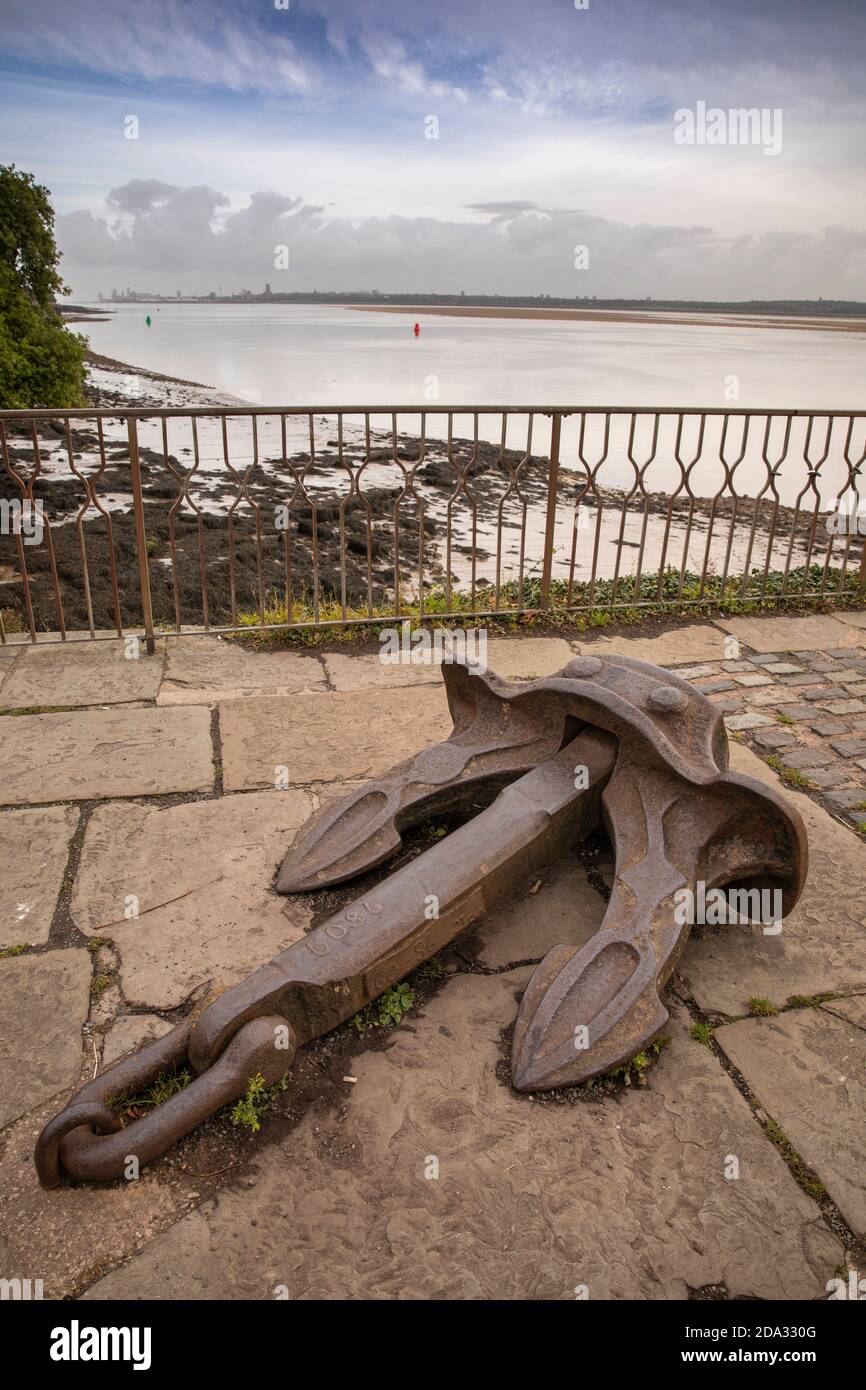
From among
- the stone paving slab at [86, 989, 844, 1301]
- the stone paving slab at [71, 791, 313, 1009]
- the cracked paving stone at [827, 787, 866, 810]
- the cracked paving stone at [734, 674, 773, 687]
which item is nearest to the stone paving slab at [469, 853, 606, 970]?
the stone paving slab at [86, 989, 844, 1301]

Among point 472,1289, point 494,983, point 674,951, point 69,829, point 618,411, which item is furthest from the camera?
point 618,411

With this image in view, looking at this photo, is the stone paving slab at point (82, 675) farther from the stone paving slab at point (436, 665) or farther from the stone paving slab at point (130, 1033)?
the stone paving slab at point (130, 1033)

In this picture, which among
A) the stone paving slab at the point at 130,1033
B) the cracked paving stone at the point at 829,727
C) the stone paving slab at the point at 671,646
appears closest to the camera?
the stone paving slab at the point at 130,1033

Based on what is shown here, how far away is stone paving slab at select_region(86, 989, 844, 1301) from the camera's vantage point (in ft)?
5.91

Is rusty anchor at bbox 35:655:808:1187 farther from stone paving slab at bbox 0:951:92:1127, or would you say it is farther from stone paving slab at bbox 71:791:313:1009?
stone paving slab at bbox 0:951:92:1127

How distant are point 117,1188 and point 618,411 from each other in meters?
5.10

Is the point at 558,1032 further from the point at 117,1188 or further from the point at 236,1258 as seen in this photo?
the point at 117,1188

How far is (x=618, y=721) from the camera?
2670 mm

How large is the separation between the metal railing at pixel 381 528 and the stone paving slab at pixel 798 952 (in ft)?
9.34

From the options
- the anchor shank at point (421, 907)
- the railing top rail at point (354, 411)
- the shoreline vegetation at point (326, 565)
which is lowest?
the shoreline vegetation at point (326, 565)

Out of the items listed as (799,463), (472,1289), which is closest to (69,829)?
(472,1289)

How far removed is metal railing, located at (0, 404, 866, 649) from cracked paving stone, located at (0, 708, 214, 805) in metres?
0.96

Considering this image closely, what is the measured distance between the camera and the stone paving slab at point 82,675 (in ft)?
14.8

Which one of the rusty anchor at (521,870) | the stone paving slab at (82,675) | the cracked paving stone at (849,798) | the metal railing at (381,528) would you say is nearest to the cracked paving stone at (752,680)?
the metal railing at (381,528)
